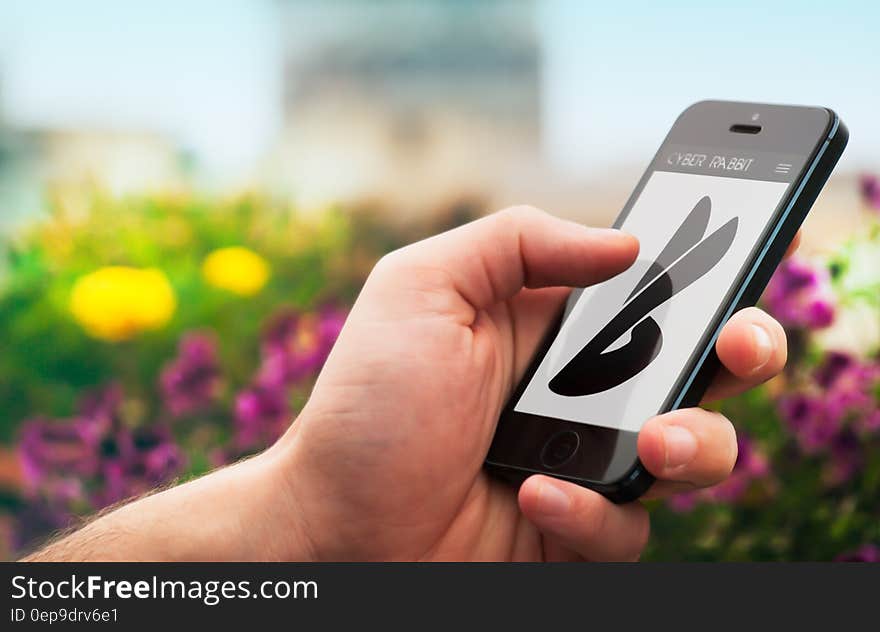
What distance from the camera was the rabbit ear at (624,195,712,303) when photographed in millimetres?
890

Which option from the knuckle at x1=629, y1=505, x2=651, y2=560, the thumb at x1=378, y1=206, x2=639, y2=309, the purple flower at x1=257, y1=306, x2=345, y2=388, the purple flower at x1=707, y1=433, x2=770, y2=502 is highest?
the thumb at x1=378, y1=206, x2=639, y2=309

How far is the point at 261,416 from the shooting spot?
1.16 meters

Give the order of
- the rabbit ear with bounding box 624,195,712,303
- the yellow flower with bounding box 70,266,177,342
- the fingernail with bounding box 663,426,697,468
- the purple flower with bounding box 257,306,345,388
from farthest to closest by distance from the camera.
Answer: the yellow flower with bounding box 70,266,177,342 < the purple flower with bounding box 257,306,345,388 < the rabbit ear with bounding box 624,195,712,303 < the fingernail with bounding box 663,426,697,468

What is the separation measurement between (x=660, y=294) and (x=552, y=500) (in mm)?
207

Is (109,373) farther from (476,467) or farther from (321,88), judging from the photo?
(321,88)

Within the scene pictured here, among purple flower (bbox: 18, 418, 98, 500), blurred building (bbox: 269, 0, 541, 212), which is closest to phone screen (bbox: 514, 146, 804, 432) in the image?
purple flower (bbox: 18, 418, 98, 500)

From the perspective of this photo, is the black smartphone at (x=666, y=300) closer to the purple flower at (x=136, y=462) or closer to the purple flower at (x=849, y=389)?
the purple flower at (x=849, y=389)

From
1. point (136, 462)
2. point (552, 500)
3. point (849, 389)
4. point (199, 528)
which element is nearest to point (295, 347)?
point (136, 462)

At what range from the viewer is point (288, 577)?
0.81 m

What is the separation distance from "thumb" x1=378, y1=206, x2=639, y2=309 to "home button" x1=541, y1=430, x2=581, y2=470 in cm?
13

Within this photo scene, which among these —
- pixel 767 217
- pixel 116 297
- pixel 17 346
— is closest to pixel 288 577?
pixel 767 217

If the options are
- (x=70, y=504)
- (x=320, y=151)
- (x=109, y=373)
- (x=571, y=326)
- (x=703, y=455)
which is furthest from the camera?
(x=320, y=151)

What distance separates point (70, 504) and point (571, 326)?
670mm

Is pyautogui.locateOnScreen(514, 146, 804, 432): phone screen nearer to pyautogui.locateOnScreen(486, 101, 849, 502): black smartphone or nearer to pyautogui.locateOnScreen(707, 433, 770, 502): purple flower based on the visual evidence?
pyautogui.locateOnScreen(486, 101, 849, 502): black smartphone
